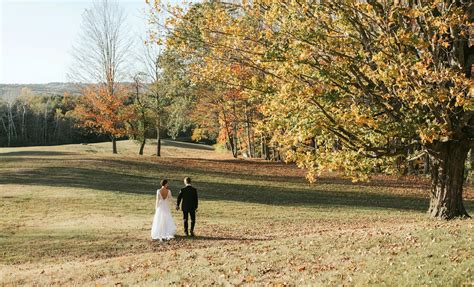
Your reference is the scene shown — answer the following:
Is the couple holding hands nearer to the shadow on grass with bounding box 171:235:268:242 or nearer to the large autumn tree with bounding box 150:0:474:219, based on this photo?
the shadow on grass with bounding box 171:235:268:242

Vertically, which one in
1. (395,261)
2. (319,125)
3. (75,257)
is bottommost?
(75,257)

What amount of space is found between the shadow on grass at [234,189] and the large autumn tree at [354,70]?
536 inches

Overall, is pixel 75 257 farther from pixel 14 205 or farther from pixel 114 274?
pixel 14 205

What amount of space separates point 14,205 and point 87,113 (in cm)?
2378

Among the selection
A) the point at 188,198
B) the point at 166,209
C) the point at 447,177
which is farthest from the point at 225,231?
the point at 447,177

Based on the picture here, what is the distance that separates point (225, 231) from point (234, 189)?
48.6 ft

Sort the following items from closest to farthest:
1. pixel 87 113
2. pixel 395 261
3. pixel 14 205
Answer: pixel 395 261 < pixel 14 205 < pixel 87 113

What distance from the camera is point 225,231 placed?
18.2 metres

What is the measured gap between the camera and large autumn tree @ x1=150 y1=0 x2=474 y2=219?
39.0 ft

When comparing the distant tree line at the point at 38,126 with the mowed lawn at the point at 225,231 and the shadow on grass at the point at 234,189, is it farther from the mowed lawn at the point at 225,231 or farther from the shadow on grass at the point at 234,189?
the shadow on grass at the point at 234,189

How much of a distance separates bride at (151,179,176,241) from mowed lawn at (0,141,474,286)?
0.48 meters

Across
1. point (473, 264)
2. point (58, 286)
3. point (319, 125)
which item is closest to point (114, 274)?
point (58, 286)

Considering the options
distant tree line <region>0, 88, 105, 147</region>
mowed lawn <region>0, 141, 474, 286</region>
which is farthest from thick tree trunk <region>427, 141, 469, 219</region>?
distant tree line <region>0, 88, 105, 147</region>

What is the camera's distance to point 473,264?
8703 millimetres
